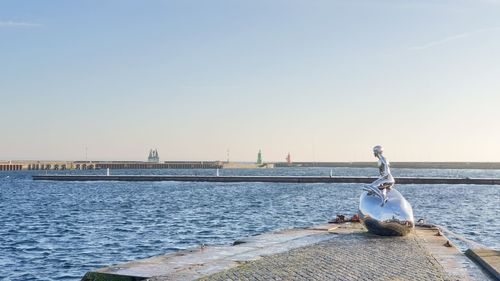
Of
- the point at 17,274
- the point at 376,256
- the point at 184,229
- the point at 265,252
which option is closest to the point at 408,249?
the point at 376,256

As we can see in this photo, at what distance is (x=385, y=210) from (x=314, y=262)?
5.86 m

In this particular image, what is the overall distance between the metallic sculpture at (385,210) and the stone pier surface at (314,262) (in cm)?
37

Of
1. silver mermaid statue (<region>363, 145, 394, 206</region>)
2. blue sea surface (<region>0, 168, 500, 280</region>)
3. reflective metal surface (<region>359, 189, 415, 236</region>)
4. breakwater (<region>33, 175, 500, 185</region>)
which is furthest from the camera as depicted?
breakwater (<region>33, 175, 500, 185</region>)

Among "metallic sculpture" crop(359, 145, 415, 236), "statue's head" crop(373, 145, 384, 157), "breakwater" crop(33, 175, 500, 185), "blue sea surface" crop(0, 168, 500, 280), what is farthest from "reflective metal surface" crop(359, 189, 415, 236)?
"breakwater" crop(33, 175, 500, 185)

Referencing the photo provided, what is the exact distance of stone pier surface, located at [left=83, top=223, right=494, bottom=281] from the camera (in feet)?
45.3

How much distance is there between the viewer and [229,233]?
33.9 meters

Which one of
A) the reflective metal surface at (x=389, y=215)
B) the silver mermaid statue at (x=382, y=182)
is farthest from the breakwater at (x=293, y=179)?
the reflective metal surface at (x=389, y=215)

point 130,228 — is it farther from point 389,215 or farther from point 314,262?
point 314,262

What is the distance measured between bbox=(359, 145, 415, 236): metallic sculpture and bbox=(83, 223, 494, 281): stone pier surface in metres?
0.37

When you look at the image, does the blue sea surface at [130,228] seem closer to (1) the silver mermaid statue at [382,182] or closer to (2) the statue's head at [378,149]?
(1) the silver mermaid statue at [382,182]

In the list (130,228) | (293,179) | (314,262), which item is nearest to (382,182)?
(314,262)

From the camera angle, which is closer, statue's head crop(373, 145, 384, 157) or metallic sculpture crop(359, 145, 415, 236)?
metallic sculpture crop(359, 145, 415, 236)

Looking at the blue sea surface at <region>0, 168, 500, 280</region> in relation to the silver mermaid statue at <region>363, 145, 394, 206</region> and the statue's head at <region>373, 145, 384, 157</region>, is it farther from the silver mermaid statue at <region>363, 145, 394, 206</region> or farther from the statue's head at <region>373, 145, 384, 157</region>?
the statue's head at <region>373, 145, 384, 157</region>

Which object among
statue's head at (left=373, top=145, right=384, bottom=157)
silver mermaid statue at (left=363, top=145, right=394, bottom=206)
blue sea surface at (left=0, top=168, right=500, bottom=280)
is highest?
statue's head at (left=373, top=145, right=384, bottom=157)
